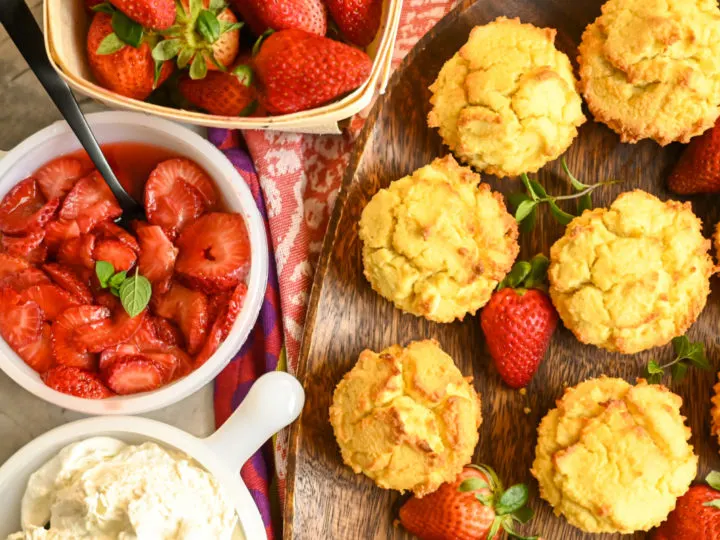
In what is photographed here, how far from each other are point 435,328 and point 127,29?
96 cm

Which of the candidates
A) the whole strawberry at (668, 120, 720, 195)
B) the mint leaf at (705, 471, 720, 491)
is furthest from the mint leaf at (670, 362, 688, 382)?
the whole strawberry at (668, 120, 720, 195)

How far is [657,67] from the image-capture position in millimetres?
1770

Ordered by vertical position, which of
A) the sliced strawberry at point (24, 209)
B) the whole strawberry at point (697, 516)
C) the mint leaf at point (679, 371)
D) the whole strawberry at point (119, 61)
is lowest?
the whole strawberry at point (697, 516)

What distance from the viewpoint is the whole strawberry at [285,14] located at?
5.64 feet

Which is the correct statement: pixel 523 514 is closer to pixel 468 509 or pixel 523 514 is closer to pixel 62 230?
pixel 468 509

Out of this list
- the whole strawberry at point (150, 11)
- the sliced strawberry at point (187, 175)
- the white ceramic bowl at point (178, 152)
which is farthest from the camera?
the sliced strawberry at point (187, 175)

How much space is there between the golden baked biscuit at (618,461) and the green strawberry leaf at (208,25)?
1.14 m

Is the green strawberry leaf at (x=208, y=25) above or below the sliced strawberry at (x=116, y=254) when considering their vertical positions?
Result: above

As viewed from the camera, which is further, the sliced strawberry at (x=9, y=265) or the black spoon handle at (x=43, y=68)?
the sliced strawberry at (x=9, y=265)

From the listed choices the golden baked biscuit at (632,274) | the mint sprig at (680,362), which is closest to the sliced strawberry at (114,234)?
the golden baked biscuit at (632,274)

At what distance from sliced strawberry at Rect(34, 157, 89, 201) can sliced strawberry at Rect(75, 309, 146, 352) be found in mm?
327

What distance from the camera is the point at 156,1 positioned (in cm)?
159

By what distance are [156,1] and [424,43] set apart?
2.04 ft

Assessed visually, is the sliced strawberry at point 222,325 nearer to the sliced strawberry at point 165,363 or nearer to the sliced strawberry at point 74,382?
the sliced strawberry at point 165,363
